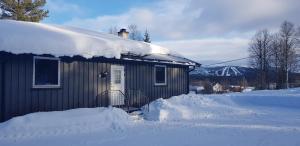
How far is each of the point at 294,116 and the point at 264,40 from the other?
47848 mm

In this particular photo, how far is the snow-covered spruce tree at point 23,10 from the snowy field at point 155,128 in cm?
2281

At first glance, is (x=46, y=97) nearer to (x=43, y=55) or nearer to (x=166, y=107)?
(x=43, y=55)

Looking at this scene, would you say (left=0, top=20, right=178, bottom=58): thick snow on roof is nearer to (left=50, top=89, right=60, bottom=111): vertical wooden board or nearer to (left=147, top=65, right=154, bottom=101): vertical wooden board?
(left=50, top=89, right=60, bottom=111): vertical wooden board

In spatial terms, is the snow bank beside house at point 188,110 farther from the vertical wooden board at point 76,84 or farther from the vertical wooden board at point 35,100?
the vertical wooden board at point 35,100

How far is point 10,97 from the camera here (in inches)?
467

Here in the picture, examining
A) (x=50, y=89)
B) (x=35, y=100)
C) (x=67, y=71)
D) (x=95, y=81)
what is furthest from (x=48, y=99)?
(x=95, y=81)

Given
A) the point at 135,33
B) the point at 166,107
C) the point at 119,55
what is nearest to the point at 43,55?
the point at 119,55

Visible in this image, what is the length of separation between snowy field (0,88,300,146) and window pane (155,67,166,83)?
8.89ft

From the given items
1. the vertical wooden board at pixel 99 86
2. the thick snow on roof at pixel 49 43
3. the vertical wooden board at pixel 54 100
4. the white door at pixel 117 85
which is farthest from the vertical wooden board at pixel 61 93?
the white door at pixel 117 85

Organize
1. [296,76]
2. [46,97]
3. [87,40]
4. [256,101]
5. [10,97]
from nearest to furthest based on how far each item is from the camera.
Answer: [10,97]
[46,97]
[87,40]
[256,101]
[296,76]

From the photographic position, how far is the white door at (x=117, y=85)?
15.3m

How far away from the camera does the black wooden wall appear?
11883 millimetres

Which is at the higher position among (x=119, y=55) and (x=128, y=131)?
(x=119, y=55)

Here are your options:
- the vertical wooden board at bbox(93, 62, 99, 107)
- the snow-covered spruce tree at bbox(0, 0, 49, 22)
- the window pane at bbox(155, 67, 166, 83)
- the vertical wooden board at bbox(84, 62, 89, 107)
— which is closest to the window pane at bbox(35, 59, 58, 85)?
the vertical wooden board at bbox(84, 62, 89, 107)
